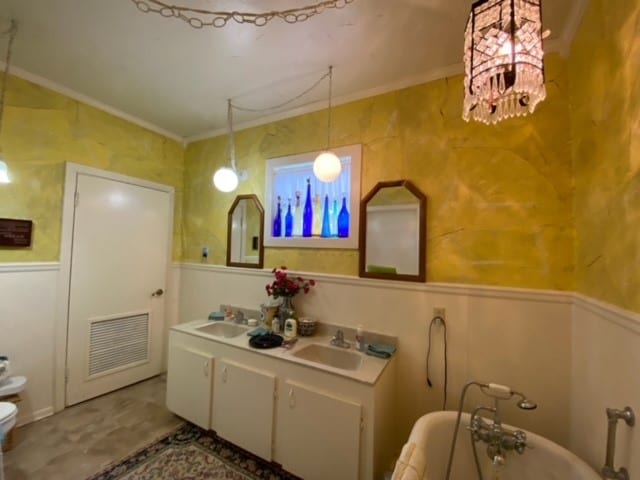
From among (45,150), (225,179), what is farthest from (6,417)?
(225,179)

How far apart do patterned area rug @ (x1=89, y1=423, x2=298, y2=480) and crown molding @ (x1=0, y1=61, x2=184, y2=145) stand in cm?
277

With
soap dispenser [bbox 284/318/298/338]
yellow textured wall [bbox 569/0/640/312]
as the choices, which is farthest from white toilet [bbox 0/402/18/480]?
yellow textured wall [bbox 569/0/640/312]

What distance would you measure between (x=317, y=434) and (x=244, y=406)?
0.55 m

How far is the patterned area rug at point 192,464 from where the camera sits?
165cm

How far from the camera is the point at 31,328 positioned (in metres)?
2.08

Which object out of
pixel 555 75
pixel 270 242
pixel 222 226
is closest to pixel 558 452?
pixel 555 75

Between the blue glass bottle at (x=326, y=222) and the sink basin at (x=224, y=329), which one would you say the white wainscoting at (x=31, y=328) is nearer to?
the sink basin at (x=224, y=329)

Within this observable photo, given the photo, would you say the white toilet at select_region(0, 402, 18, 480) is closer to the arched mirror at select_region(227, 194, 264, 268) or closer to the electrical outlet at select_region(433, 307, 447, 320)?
the arched mirror at select_region(227, 194, 264, 268)

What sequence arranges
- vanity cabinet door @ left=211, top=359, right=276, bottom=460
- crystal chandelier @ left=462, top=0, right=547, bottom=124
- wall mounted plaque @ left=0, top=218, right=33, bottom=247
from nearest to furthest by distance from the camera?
1. crystal chandelier @ left=462, top=0, right=547, bottom=124
2. vanity cabinet door @ left=211, top=359, right=276, bottom=460
3. wall mounted plaque @ left=0, top=218, right=33, bottom=247

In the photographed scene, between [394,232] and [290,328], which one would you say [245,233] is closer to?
[290,328]

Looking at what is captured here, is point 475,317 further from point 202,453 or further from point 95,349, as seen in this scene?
point 95,349

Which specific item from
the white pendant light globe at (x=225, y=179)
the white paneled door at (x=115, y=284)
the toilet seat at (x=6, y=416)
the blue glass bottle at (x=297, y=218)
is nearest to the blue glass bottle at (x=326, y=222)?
the blue glass bottle at (x=297, y=218)

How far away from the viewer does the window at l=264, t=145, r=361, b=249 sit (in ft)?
6.89

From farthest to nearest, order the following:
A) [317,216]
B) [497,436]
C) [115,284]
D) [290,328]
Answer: [115,284]
[317,216]
[290,328]
[497,436]
